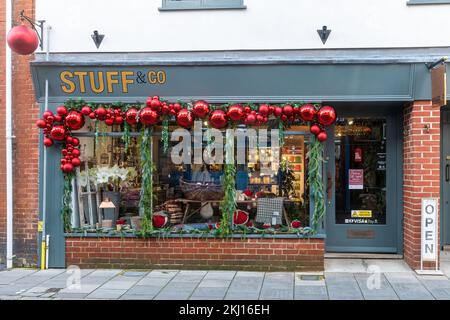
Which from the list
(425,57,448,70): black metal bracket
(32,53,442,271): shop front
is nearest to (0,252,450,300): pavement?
(32,53,442,271): shop front

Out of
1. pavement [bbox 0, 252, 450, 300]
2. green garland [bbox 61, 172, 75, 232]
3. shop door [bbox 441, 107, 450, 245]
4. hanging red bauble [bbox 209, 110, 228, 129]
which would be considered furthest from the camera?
shop door [bbox 441, 107, 450, 245]

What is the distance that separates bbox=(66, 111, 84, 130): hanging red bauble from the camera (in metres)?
7.55

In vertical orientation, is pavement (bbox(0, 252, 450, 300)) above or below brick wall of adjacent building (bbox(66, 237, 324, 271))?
below

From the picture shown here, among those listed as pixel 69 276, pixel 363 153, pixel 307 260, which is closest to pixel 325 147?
pixel 363 153

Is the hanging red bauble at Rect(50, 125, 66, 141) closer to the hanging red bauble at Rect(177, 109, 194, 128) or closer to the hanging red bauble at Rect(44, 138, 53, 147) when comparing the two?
the hanging red bauble at Rect(44, 138, 53, 147)

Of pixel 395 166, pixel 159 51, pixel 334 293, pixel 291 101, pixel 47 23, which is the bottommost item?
pixel 334 293

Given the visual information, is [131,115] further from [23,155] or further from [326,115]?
[326,115]

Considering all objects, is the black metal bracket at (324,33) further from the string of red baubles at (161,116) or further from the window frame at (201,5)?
the window frame at (201,5)

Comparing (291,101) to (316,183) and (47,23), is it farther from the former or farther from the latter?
(47,23)

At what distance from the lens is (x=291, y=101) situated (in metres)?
7.43

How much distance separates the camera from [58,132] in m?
7.53

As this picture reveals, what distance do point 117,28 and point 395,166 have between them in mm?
5050

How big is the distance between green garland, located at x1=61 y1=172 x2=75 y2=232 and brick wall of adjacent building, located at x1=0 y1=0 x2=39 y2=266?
0.50 m

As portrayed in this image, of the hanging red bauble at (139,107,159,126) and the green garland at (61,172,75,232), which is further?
the green garland at (61,172,75,232)
